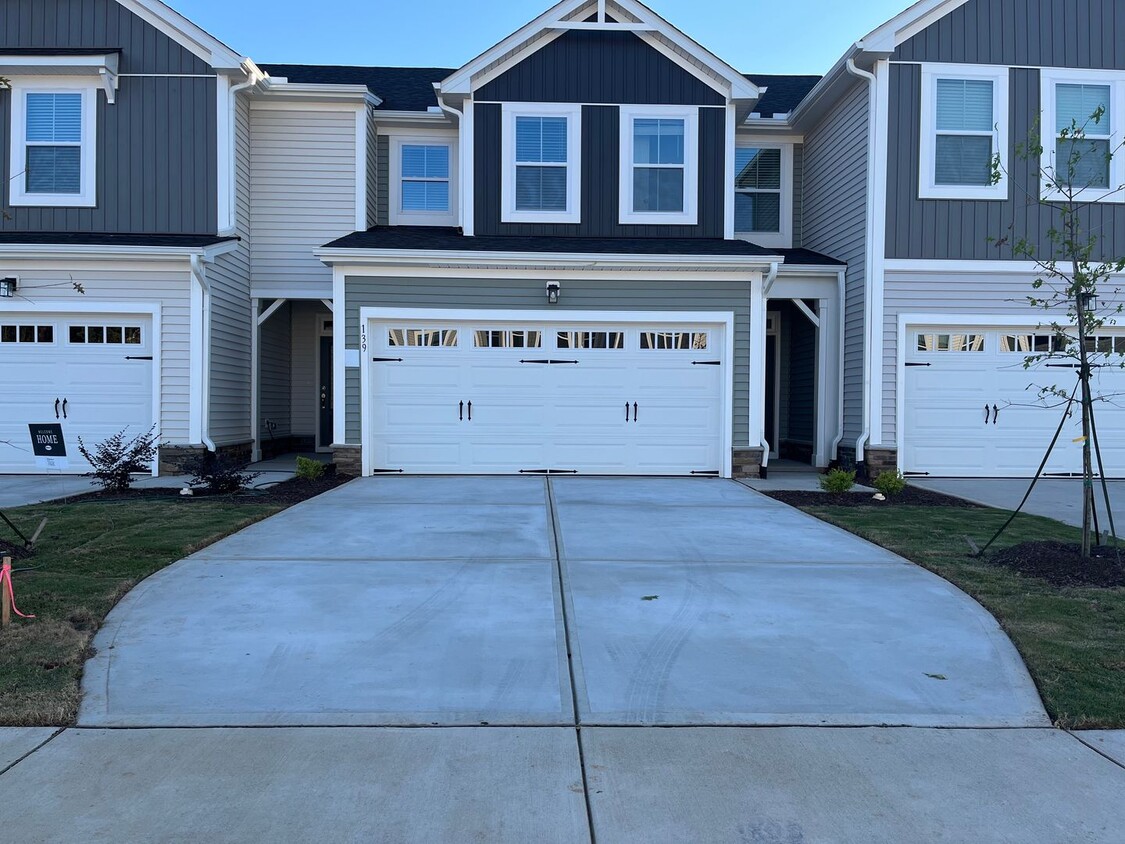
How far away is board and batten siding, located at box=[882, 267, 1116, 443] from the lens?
12.0m

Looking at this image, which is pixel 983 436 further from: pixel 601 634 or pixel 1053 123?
pixel 601 634

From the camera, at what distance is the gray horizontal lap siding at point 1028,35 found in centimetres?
1180

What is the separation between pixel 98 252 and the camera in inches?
443

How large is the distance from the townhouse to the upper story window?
186 centimetres

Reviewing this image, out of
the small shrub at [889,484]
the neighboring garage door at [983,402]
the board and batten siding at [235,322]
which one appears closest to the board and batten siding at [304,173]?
the board and batten siding at [235,322]

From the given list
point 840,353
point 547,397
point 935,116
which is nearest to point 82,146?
point 547,397

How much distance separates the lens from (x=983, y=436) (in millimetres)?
12188

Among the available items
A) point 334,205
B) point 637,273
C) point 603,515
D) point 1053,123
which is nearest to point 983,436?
point 1053,123

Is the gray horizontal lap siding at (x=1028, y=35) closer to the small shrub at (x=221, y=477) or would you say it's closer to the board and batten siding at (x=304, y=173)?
the board and batten siding at (x=304, y=173)

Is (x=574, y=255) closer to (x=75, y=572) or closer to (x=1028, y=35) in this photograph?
(x=1028, y=35)

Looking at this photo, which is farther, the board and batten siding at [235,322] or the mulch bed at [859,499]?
the board and batten siding at [235,322]

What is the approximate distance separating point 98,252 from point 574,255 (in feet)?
21.0

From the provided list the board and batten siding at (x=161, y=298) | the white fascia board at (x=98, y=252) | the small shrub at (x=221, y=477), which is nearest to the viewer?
the small shrub at (x=221, y=477)

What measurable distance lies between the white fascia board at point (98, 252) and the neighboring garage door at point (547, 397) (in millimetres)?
2706
